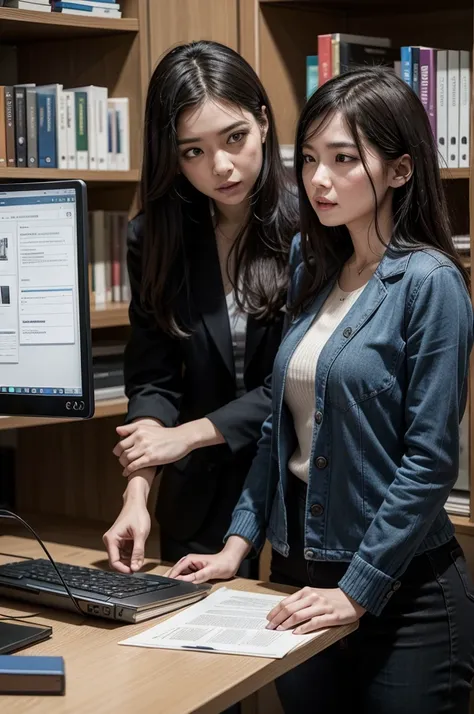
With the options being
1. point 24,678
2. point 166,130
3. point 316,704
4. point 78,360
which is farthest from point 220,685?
point 166,130

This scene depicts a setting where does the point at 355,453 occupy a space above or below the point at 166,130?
below

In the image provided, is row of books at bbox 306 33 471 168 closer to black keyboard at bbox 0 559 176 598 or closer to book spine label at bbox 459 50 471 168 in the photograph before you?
book spine label at bbox 459 50 471 168

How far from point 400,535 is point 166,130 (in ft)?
2.77

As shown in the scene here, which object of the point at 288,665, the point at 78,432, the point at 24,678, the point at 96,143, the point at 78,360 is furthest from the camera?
the point at 78,432

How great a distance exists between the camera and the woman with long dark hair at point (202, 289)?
6.24ft

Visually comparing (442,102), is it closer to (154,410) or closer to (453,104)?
(453,104)

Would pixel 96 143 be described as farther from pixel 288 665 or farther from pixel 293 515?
pixel 288 665

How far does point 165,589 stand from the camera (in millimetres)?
1619

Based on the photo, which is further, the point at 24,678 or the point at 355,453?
the point at 355,453

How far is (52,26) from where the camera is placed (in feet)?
8.39

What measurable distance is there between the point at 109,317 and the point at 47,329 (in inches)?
35.9

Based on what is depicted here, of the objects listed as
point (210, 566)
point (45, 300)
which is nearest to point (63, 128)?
point (45, 300)

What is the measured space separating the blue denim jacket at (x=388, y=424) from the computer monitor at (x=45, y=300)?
1.11 ft

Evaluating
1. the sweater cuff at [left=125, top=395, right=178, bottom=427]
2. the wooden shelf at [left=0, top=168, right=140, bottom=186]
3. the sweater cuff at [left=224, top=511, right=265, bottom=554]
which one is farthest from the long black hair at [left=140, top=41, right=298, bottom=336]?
Answer: the wooden shelf at [left=0, top=168, right=140, bottom=186]
